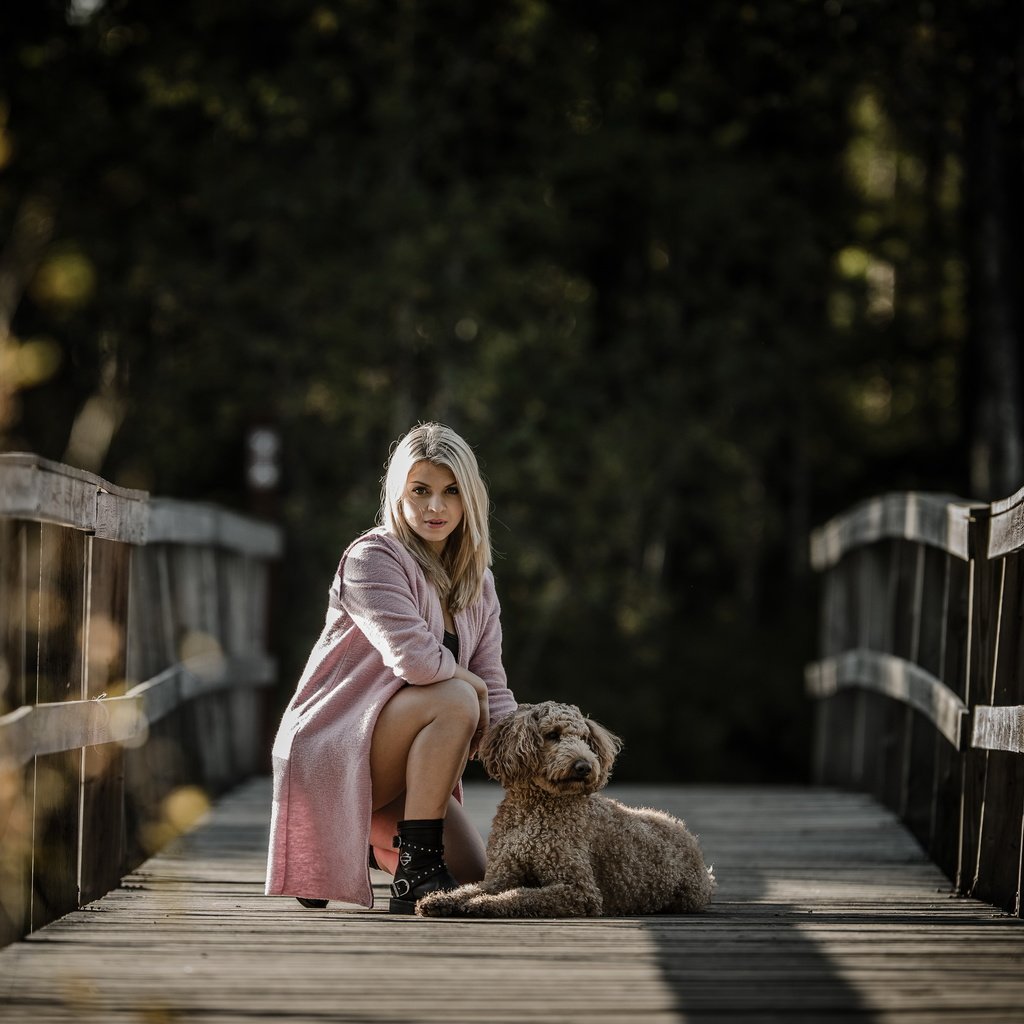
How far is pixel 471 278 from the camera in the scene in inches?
530

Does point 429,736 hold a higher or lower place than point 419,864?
higher

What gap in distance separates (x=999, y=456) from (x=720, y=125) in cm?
494

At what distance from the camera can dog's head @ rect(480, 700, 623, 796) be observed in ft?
12.9

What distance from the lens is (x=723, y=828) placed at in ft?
21.0

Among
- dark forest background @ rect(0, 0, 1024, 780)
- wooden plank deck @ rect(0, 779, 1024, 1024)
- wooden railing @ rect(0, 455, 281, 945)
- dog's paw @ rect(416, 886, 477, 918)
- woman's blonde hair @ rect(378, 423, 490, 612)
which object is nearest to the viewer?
wooden plank deck @ rect(0, 779, 1024, 1024)

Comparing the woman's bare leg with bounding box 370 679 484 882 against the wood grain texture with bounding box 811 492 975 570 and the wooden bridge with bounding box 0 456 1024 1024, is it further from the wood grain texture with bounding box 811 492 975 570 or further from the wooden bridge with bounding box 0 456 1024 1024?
the wood grain texture with bounding box 811 492 975 570

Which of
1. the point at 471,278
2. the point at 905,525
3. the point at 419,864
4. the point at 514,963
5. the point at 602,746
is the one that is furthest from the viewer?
the point at 471,278

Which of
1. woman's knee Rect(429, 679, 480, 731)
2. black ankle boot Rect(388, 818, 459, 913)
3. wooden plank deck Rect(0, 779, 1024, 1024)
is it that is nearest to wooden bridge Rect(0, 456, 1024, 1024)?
wooden plank deck Rect(0, 779, 1024, 1024)

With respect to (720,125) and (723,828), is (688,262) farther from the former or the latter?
(723,828)

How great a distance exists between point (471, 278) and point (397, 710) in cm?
958

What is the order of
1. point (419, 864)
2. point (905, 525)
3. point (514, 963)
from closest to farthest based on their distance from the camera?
1. point (514, 963)
2. point (419, 864)
3. point (905, 525)

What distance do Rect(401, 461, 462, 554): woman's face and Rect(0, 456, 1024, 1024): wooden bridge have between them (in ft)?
2.64

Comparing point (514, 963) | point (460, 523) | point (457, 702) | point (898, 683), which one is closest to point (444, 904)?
point (457, 702)

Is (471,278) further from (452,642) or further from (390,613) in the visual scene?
(390,613)
